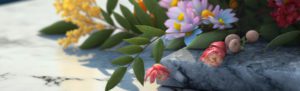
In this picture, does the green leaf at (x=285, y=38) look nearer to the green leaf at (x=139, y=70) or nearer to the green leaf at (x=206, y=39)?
the green leaf at (x=206, y=39)

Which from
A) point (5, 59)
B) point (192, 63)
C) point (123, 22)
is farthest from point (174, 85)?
point (5, 59)

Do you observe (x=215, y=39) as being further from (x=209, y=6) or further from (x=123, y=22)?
(x=123, y=22)

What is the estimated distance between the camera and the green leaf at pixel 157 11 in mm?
1474

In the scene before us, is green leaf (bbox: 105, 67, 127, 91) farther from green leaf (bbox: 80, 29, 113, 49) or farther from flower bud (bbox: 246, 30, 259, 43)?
green leaf (bbox: 80, 29, 113, 49)

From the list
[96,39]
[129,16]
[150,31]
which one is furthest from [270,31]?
[96,39]

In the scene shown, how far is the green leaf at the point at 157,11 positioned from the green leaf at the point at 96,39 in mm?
211

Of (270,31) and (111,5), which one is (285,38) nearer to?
(270,31)

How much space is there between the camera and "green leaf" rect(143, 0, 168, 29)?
1.47 m

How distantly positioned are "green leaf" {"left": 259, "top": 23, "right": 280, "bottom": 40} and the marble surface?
0.92ft

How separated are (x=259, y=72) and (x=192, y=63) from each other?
0.50 feet

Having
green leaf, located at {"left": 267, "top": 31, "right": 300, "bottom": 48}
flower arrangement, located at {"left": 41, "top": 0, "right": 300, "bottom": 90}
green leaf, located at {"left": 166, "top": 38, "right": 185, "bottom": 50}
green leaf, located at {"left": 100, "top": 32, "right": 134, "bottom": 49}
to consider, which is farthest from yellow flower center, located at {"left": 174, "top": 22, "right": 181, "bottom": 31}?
green leaf, located at {"left": 100, "top": 32, "right": 134, "bottom": 49}

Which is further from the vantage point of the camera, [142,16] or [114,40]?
[114,40]

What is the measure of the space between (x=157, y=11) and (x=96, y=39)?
0.85 ft

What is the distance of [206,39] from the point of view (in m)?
1.32
